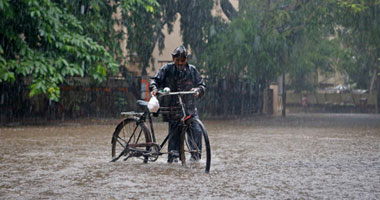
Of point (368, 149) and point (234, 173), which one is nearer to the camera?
point (234, 173)

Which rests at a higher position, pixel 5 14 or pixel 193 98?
pixel 5 14

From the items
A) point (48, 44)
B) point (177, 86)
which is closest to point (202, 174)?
point (177, 86)

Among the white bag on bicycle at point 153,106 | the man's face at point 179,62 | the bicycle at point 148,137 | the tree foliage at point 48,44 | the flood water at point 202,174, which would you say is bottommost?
the flood water at point 202,174

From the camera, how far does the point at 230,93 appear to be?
30.7m

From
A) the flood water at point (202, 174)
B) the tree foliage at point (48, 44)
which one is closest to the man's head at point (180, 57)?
the flood water at point (202, 174)

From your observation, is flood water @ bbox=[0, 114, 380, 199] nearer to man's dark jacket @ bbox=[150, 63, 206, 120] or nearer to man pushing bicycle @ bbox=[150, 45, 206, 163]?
man pushing bicycle @ bbox=[150, 45, 206, 163]

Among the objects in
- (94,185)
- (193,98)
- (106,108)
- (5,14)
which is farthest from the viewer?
(106,108)

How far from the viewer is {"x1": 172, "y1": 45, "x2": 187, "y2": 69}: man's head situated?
898 cm

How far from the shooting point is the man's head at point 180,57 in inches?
353

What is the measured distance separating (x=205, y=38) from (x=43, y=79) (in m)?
10.5

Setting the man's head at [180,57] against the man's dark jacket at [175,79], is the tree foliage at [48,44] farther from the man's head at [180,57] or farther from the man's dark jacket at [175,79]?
the man's head at [180,57]

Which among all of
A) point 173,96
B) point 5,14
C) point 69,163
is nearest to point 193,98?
point 173,96

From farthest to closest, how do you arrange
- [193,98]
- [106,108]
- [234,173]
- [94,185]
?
[106,108] → [193,98] → [234,173] → [94,185]

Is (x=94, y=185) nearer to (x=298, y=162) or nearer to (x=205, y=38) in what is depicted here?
(x=298, y=162)
